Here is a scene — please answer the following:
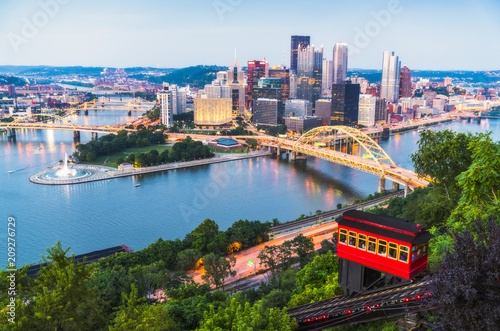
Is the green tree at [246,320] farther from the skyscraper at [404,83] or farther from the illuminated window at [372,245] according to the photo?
the skyscraper at [404,83]

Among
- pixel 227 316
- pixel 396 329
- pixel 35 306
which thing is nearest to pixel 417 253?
pixel 396 329

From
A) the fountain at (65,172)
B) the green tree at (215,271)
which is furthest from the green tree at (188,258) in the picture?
the fountain at (65,172)

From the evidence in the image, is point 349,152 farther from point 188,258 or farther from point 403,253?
point 403,253

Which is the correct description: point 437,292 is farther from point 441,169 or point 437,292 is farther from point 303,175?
point 303,175

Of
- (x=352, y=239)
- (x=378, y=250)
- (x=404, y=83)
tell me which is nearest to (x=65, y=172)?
(x=352, y=239)

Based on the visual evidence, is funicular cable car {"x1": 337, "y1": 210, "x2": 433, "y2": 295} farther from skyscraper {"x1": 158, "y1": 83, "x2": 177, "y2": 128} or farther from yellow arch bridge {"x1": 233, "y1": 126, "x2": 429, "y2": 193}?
skyscraper {"x1": 158, "y1": 83, "x2": 177, "y2": 128}

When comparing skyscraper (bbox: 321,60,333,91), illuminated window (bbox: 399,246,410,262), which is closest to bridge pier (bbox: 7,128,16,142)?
illuminated window (bbox: 399,246,410,262)

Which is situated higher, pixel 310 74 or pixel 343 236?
pixel 310 74
